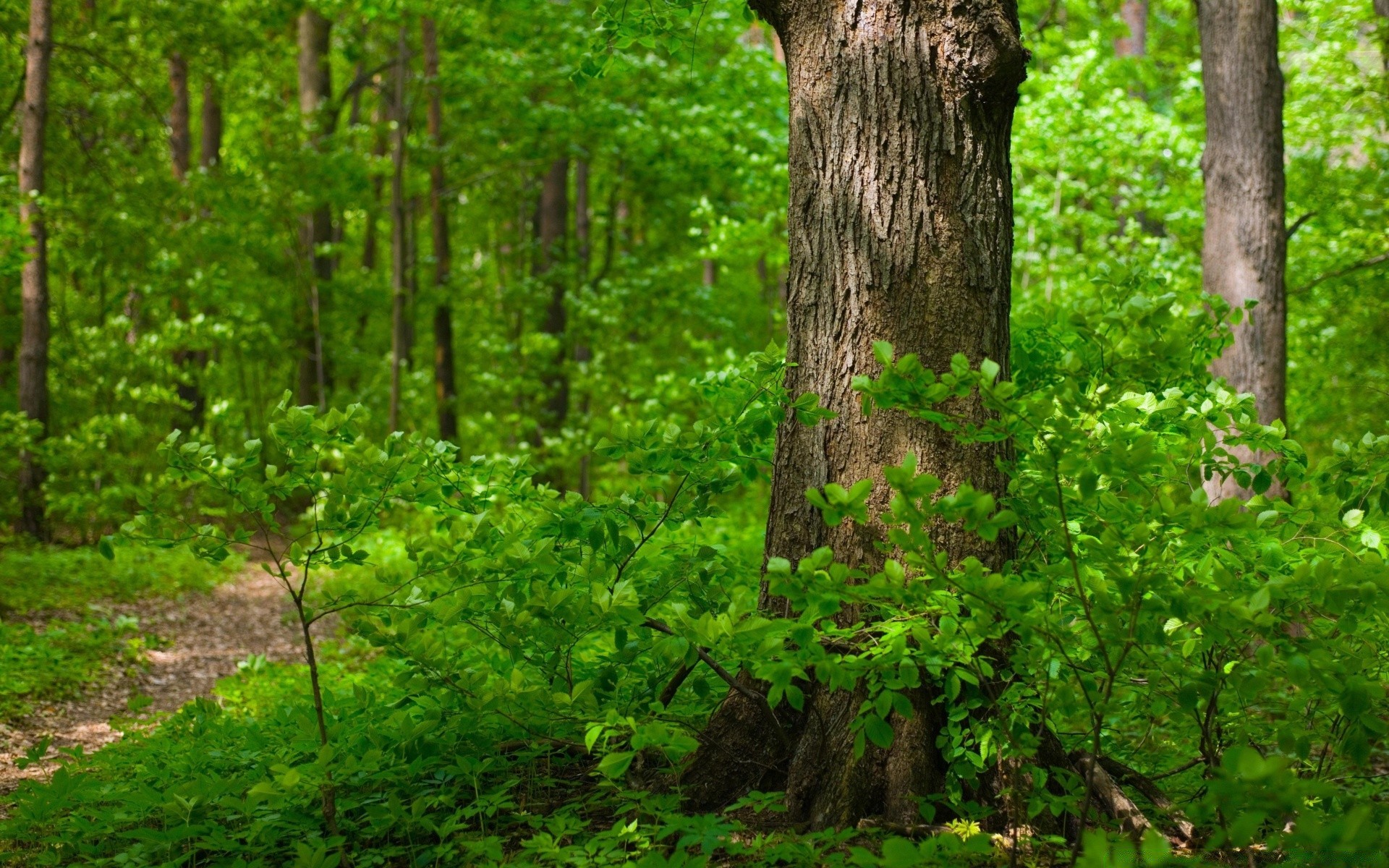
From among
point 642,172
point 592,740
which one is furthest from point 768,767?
point 642,172

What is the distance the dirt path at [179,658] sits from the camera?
5.02m

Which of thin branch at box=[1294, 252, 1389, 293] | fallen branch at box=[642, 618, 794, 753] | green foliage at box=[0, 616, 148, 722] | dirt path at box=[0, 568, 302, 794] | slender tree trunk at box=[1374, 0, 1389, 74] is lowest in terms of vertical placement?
dirt path at box=[0, 568, 302, 794]

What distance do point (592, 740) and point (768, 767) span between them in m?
0.78

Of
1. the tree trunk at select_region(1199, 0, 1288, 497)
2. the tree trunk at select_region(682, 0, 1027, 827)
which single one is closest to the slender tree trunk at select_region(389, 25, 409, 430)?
the tree trunk at select_region(1199, 0, 1288, 497)

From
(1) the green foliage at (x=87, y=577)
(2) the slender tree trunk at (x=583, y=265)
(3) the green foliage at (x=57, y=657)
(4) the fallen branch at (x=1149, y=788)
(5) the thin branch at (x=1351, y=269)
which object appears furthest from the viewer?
(2) the slender tree trunk at (x=583, y=265)

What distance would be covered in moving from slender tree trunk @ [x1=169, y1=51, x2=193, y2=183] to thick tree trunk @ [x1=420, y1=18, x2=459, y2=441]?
3803 mm

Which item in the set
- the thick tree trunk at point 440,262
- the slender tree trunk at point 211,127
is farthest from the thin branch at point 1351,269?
the slender tree trunk at point 211,127

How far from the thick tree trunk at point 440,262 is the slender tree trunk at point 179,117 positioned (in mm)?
3803

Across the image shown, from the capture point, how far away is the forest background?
7.85 ft

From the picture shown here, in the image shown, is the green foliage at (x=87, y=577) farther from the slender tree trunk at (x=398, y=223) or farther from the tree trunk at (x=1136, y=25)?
the tree trunk at (x=1136, y=25)

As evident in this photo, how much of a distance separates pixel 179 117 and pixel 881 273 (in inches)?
619

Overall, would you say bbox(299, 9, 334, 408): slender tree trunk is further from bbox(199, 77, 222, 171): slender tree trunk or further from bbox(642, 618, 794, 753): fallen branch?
bbox(642, 618, 794, 753): fallen branch

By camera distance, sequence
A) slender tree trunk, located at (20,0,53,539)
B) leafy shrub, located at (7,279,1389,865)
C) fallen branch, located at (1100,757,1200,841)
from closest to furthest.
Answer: leafy shrub, located at (7,279,1389,865) → fallen branch, located at (1100,757,1200,841) → slender tree trunk, located at (20,0,53,539)

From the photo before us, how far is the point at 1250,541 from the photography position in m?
2.43
